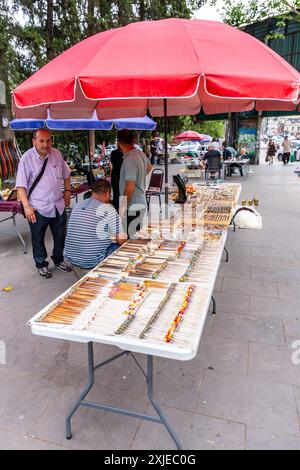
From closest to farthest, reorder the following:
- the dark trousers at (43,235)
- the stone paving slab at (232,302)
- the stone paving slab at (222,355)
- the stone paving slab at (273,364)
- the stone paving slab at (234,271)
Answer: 1. the stone paving slab at (273,364)
2. the stone paving slab at (222,355)
3. the stone paving slab at (232,302)
4. the dark trousers at (43,235)
5. the stone paving slab at (234,271)

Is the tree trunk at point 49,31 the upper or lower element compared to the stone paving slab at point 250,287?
upper

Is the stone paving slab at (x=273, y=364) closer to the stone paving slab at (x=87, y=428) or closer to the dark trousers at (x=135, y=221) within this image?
the stone paving slab at (x=87, y=428)

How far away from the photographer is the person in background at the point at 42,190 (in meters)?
3.97

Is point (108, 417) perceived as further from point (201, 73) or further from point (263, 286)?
point (263, 286)

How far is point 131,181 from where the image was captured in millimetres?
3953

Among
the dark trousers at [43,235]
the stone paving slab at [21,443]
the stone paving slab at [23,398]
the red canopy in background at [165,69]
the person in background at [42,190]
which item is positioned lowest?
the stone paving slab at [21,443]

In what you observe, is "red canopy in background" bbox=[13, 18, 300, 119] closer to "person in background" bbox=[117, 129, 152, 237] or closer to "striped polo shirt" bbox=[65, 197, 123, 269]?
"striped polo shirt" bbox=[65, 197, 123, 269]

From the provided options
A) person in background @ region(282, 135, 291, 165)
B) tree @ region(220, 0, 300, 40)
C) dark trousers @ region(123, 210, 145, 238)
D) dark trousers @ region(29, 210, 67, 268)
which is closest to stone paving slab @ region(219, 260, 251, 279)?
dark trousers @ region(123, 210, 145, 238)

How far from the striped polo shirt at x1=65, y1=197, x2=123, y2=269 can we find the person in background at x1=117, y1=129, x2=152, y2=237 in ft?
3.10

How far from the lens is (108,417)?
2.22 meters

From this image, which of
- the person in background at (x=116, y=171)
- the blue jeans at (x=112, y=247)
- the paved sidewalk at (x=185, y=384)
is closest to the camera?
the paved sidewalk at (x=185, y=384)

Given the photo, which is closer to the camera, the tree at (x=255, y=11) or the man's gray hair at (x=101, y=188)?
the man's gray hair at (x=101, y=188)

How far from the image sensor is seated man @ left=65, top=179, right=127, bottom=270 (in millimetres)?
3074

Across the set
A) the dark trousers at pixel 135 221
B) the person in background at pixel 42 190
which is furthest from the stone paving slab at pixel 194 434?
the person in background at pixel 42 190
